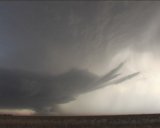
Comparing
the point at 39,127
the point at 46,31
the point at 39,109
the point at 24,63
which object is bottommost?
the point at 39,127

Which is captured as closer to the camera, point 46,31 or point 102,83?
point 46,31

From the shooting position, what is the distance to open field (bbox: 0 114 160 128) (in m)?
1.79

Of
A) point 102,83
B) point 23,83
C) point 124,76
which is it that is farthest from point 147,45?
point 23,83

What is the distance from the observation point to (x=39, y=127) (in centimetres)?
179

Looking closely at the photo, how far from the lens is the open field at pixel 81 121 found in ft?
5.89

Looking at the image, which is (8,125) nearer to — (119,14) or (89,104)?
(89,104)

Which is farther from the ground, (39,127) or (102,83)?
(102,83)

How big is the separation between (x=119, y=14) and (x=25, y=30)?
55 centimetres

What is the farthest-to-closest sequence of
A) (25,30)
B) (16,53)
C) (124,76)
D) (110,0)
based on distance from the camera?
1. (124,76)
2. (16,53)
3. (25,30)
4. (110,0)

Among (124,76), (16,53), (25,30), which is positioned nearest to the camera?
(25,30)

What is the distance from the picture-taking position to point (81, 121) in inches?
71.6

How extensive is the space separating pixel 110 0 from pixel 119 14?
11 cm

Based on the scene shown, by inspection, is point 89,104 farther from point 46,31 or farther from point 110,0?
point 110,0

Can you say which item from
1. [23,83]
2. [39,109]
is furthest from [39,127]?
[23,83]
